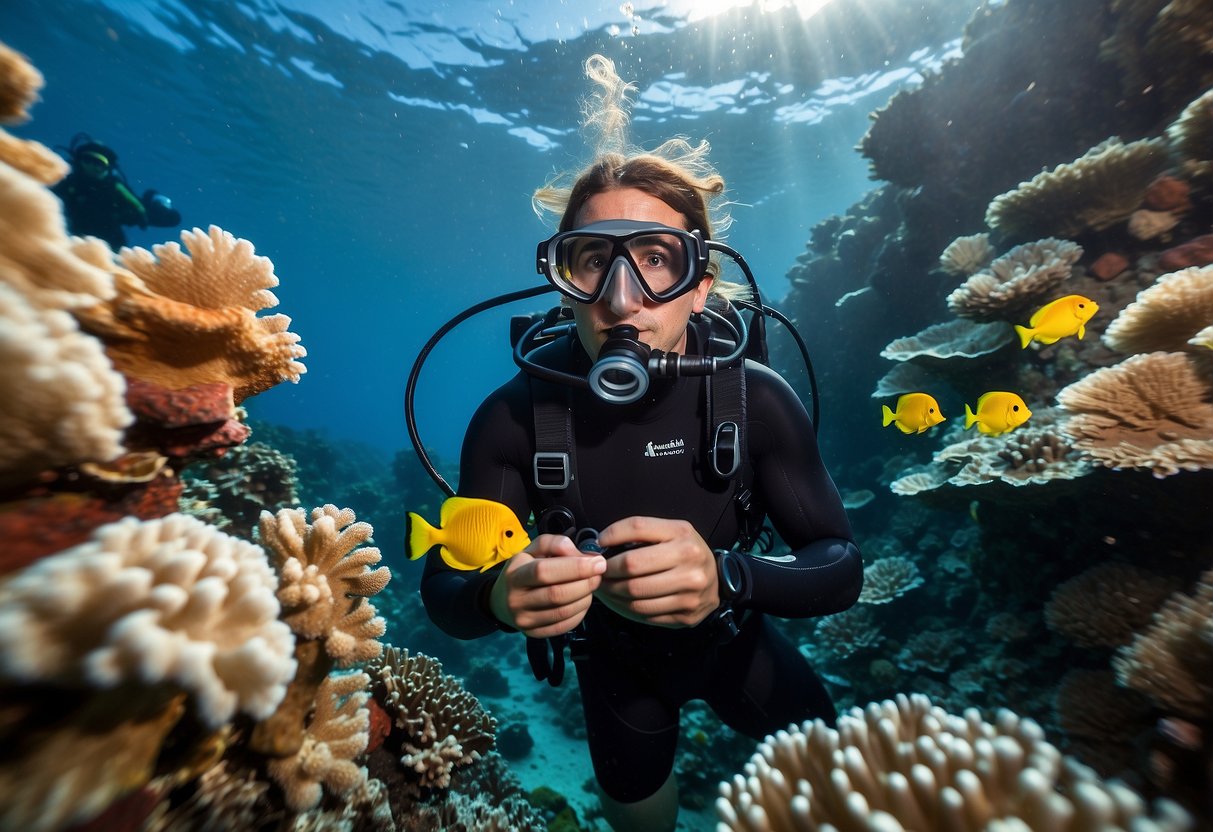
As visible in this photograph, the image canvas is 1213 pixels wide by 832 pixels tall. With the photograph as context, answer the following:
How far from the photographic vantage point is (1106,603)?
3725 millimetres

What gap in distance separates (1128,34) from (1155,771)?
28.8ft

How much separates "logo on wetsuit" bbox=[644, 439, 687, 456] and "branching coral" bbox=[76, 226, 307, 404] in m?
1.95

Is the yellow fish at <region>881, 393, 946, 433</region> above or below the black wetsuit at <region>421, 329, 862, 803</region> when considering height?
above

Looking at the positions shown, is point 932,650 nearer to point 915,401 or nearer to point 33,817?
point 915,401

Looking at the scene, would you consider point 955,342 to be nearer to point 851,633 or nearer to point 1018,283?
point 1018,283

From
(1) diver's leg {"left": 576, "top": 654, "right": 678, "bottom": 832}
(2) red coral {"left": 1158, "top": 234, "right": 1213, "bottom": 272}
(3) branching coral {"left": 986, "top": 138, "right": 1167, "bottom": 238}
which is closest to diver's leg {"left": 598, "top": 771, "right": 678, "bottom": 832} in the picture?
(1) diver's leg {"left": 576, "top": 654, "right": 678, "bottom": 832}

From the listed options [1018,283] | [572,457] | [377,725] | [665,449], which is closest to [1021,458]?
[1018,283]

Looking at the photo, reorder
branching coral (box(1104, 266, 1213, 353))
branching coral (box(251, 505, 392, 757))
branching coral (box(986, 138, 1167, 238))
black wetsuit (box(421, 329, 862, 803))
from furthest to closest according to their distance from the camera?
branching coral (box(986, 138, 1167, 238)), branching coral (box(1104, 266, 1213, 353)), black wetsuit (box(421, 329, 862, 803)), branching coral (box(251, 505, 392, 757))

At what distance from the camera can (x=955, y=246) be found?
Result: 281 inches

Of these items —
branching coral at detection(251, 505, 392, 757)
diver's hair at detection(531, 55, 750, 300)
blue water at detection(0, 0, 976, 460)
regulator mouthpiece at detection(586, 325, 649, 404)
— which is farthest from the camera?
blue water at detection(0, 0, 976, 460)

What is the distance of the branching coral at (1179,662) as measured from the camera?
6.70 feet

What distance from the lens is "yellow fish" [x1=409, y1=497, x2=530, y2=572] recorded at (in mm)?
2096

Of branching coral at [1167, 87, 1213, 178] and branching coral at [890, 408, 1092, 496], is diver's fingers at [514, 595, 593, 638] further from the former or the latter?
branching coral at [1167, 87, 1213, 178]

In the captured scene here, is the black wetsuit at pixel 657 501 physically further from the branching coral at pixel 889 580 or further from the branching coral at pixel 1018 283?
the branching coral at pixel 1018 283
